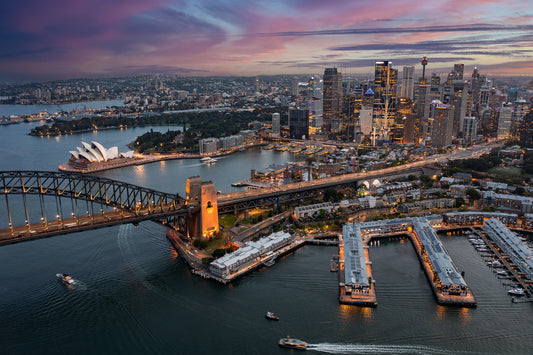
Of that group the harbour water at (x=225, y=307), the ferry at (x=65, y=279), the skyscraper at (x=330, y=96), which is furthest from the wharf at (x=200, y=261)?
the skyscraper at (x=330, y=96)

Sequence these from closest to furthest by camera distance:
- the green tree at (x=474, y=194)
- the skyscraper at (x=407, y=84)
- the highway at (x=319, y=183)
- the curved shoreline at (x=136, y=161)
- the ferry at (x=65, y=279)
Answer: the ferry at (x=65, y=279) → the highway at (x=319, y=183) → the green tree at (x=474, y=194) → the curved shoreline at (x=136, y=161) → the skyscraper at (x=407, y=84)

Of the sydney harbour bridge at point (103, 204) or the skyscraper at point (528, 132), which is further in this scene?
the skyscraper at point (528, 132)

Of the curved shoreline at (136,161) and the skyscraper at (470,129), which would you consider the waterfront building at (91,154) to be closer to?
the curved shoreline at (136,161)

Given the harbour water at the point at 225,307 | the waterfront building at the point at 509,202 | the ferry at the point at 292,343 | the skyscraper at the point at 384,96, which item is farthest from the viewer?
the skyscraper at the point at 384,96

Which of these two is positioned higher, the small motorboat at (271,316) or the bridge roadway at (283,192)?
the bridge roadway at (283,192)

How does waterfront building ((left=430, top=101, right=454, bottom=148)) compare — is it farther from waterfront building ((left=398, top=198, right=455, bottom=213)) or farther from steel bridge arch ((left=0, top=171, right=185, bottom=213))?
steel bridge arch ((left=0, top=171, right=185, bottom=213))

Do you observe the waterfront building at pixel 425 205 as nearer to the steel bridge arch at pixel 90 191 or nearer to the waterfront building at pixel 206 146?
the steel bridge arch at pixel 90 191

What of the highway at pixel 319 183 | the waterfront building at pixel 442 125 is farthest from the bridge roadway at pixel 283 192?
the waterfront building at pixel 442 125

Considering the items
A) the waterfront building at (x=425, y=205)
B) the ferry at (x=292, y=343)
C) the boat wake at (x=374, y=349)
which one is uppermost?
the waterfront building at (x=425, y=205)
